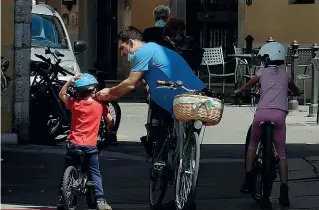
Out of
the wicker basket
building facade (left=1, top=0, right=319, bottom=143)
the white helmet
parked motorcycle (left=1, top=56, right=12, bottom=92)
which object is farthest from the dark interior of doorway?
the wicker basket

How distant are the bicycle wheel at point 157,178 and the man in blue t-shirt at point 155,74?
0.18 metres

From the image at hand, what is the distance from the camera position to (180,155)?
293 inches

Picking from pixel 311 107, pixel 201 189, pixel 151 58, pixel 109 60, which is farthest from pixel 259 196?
pixel 109 60

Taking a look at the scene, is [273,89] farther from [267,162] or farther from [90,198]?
[90,198]

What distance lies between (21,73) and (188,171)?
484 cm

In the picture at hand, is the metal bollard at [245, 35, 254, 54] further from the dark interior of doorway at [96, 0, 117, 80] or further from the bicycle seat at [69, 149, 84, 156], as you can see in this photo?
the bicycle seat at [69, 149, 84, 156]

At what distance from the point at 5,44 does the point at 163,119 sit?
4.33 meters

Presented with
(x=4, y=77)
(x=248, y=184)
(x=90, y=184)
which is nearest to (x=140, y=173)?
(x=248, y=184)

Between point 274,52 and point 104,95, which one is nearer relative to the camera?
point 104,95

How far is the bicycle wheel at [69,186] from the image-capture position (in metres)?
7.41

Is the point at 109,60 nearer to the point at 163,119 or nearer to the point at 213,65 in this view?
the point at 213,65

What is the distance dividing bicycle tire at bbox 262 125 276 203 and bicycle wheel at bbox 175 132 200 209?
900 millimetres

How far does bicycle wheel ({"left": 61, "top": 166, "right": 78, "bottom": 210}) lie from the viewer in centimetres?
741

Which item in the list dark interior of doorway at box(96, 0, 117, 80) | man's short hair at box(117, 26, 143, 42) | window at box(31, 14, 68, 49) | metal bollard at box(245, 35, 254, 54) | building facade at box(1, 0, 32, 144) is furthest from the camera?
dark interior of doorway at box(96, 0, 117, 80)
